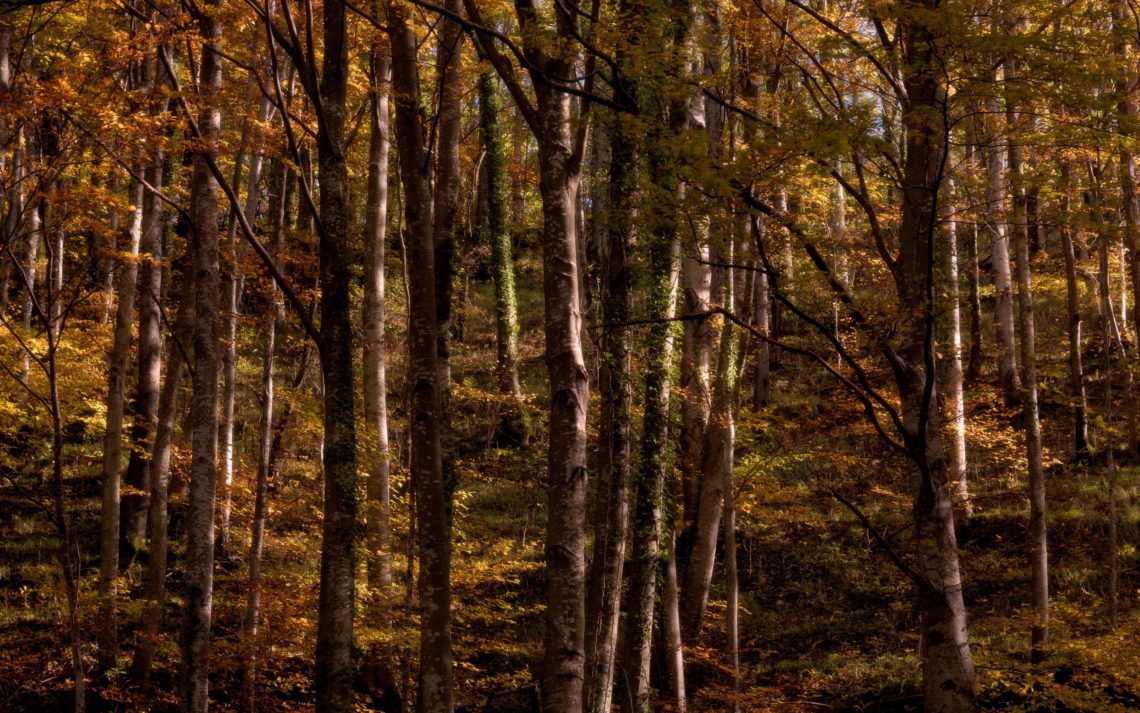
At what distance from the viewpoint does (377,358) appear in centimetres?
1136

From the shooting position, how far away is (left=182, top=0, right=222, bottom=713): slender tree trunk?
7406 millimetres

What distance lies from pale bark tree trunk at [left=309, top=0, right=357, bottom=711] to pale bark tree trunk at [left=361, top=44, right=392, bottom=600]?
12.9 feet

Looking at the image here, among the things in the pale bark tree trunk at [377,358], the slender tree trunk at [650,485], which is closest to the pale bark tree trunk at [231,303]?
the pale bark tree trunk at [377,358]

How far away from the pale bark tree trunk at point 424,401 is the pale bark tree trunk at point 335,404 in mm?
469

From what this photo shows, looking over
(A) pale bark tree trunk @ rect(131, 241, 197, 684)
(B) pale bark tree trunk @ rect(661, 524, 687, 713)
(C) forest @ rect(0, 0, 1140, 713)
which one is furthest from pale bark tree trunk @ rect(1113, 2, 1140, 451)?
(A) pale bark tree trunk @ rect(131, 241, 197, 684)

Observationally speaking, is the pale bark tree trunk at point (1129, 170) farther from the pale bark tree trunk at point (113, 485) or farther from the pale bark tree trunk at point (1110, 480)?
the pale bark tree trunk at point (113, 485)

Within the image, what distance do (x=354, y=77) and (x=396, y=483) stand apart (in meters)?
6.35

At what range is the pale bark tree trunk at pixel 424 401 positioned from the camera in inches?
240

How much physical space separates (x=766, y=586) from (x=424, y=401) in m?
10.7

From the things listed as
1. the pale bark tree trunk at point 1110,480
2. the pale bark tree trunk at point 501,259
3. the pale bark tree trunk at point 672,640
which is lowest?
the pale bark tree trunk at point 672,640

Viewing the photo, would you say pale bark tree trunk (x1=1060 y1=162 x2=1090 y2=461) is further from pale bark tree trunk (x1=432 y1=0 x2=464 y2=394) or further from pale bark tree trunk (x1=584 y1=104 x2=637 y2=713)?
pale bark tree trunk (x1=432 y1=0 x2=464 y2=394)

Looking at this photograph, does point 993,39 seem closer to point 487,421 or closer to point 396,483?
point 396,483

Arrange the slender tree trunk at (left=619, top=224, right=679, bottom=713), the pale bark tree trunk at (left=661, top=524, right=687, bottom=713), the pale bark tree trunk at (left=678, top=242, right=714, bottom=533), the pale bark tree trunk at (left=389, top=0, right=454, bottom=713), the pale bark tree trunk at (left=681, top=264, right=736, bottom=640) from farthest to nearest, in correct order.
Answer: the pale bark tree trunk at (left=681, top=264, right=736, bottom=640)
the pale bark tree trunk at (left=678, top=242, right=714, bottom=533)
the pale bark tree trunk at (left=661, top=524, right=687, bottom=713)
the slender tree trunk at (left=619, top=224, right=679, bottom=713)
the pale bark tree trunk at (left=389, top=0, right=454, bottom=713)

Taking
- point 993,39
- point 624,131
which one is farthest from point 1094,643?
point 624,131
